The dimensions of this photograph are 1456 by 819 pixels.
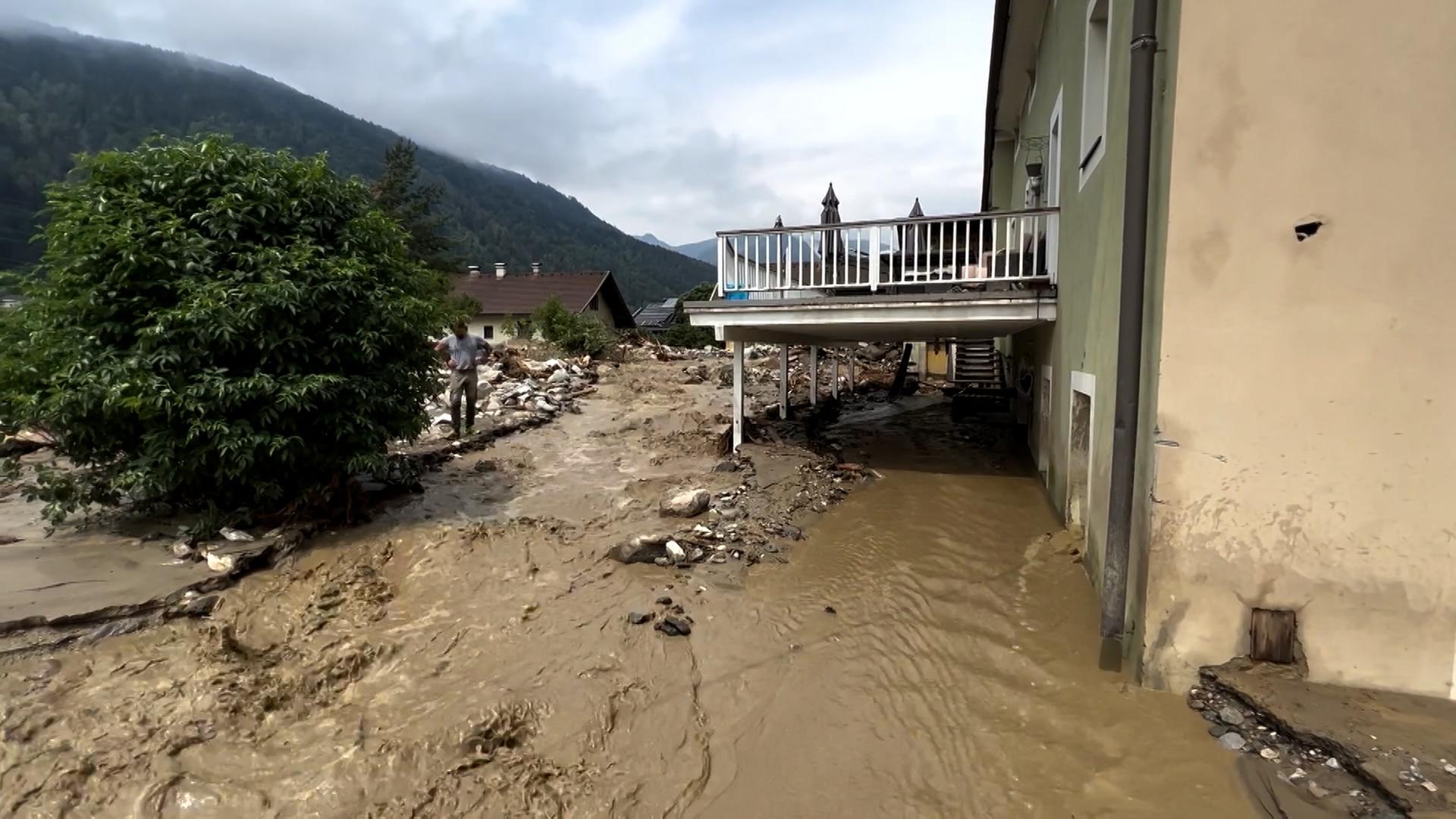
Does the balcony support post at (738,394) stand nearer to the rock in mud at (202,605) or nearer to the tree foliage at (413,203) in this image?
the rock in mud at (202,605)

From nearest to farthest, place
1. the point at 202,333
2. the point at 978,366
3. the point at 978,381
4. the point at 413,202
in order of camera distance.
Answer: the point at 202,333 < the point at 978,381 < the point at 978,366 < the point at 413,202

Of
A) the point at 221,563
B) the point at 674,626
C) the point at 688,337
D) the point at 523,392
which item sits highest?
the point at 688,337

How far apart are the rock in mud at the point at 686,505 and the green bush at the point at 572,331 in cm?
1583

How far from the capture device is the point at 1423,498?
3365mm

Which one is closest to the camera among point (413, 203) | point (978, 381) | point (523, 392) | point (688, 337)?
point (523, 392)

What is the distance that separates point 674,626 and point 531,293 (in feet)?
119

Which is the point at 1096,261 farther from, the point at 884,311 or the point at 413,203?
the point at 413,203

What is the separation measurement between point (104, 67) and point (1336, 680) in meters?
157

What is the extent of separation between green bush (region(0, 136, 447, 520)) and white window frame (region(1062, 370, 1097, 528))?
228 inches


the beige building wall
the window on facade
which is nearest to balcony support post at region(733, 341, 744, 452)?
the window on facade

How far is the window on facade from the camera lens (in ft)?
17.9

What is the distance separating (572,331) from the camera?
2319 cm

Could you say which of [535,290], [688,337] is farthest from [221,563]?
[688,337]

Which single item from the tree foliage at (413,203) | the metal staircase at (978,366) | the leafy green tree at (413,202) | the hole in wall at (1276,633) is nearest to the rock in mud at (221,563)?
the hole in wall at (1276,633)
